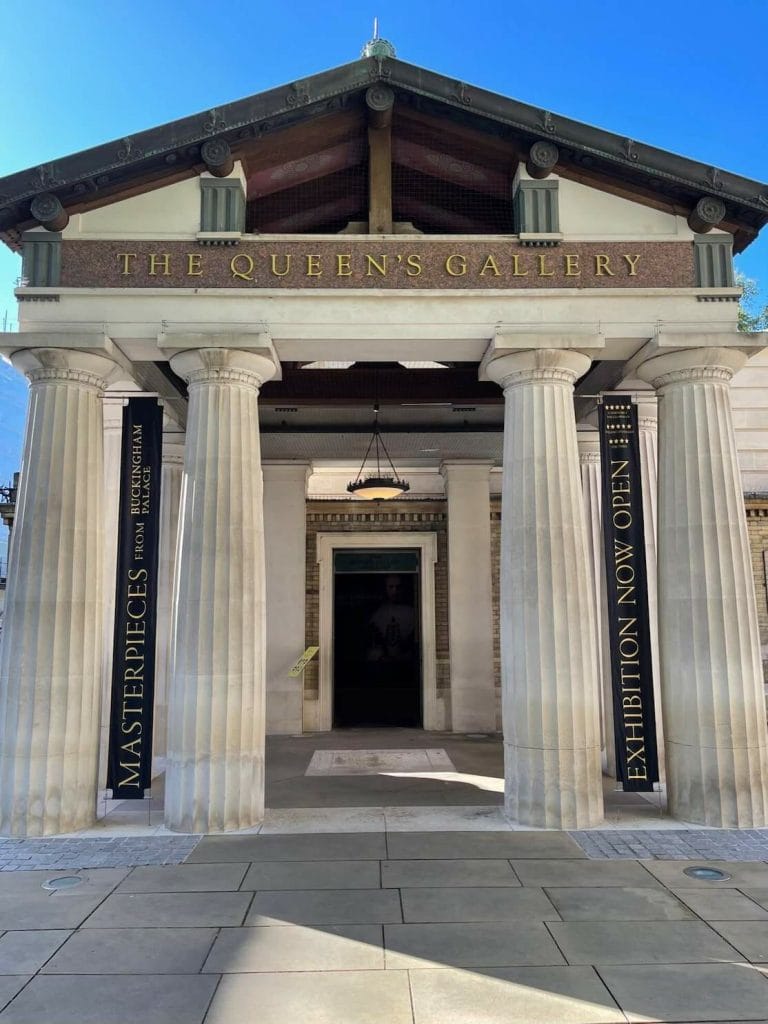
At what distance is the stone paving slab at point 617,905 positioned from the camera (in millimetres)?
5680

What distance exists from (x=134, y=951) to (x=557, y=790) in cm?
468

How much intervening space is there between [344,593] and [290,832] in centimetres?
902

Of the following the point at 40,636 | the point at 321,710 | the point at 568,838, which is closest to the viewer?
the point at 568,838

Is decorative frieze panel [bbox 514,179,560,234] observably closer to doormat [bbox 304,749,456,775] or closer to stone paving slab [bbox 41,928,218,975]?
doormat [bbox 304,749,456,775]

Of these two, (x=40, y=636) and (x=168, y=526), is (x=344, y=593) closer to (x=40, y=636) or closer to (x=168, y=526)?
(x=168, y=526)

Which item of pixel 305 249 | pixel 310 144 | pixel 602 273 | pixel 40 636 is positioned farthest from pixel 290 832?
pixel 310 144

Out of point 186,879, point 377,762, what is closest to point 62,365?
point 186,879

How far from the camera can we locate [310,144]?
912 cm

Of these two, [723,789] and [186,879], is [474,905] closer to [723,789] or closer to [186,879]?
[186,879]

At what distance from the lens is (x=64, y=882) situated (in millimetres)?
6520

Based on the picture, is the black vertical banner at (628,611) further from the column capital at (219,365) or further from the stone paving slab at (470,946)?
the column capital at (219,365)

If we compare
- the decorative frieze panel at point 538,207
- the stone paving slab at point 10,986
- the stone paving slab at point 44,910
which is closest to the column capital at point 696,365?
the decorative frieze panel at point 538,207

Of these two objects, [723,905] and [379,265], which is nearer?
[723,905]

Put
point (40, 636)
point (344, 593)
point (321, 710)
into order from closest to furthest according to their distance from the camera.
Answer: point (40, 636) < point (321, 710) < point (344, 593)
